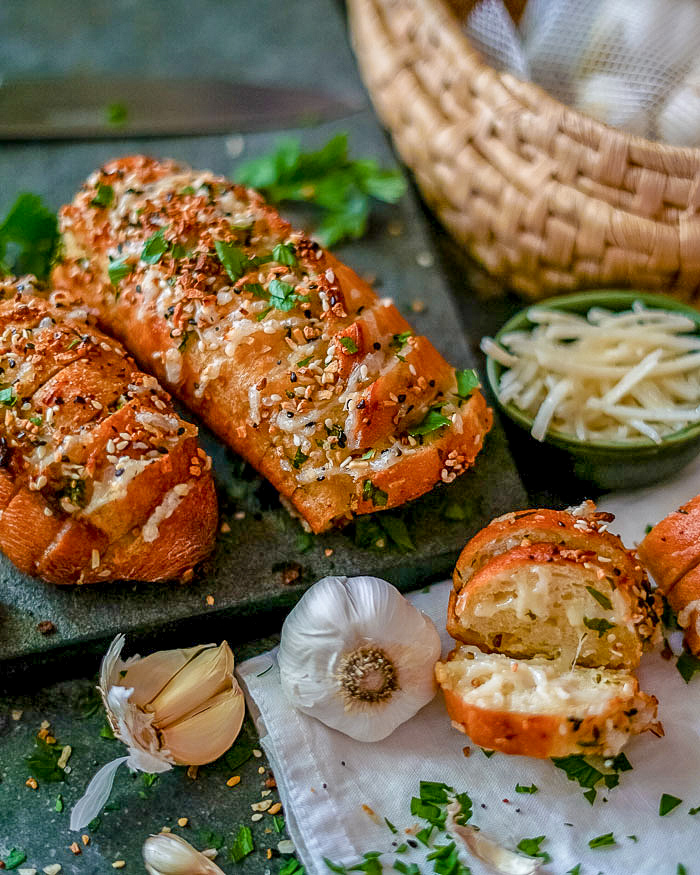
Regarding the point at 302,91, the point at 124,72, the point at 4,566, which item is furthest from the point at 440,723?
A: the point at 124,72

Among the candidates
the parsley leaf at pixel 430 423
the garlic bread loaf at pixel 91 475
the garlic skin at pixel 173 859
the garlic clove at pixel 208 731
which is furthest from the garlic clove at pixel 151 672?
the parsley leaf at pixel 430 423

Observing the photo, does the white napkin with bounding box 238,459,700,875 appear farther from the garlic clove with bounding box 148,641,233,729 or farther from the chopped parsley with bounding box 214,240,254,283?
the chopped parsley with bounding box 214,240,254,283

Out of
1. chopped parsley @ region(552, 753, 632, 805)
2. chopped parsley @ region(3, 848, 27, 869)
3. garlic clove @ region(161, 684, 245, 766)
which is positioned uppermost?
chopped parsley @ region(552, 753, 632, 805)

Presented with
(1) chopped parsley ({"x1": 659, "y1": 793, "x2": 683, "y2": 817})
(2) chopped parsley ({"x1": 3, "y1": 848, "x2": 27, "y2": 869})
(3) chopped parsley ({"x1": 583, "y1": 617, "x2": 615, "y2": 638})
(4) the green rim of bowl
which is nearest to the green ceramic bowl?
(4) the green rim of bowl

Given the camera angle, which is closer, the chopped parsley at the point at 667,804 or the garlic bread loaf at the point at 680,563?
the chopped parsley at the point at 667,804

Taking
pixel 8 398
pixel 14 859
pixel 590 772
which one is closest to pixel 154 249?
pixel 8 398

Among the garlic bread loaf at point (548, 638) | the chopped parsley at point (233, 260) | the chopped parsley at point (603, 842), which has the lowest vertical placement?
the chopped parsley at point (603, 842)

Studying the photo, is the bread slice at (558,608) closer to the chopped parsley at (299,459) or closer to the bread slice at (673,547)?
the bread slice at (673,547)
